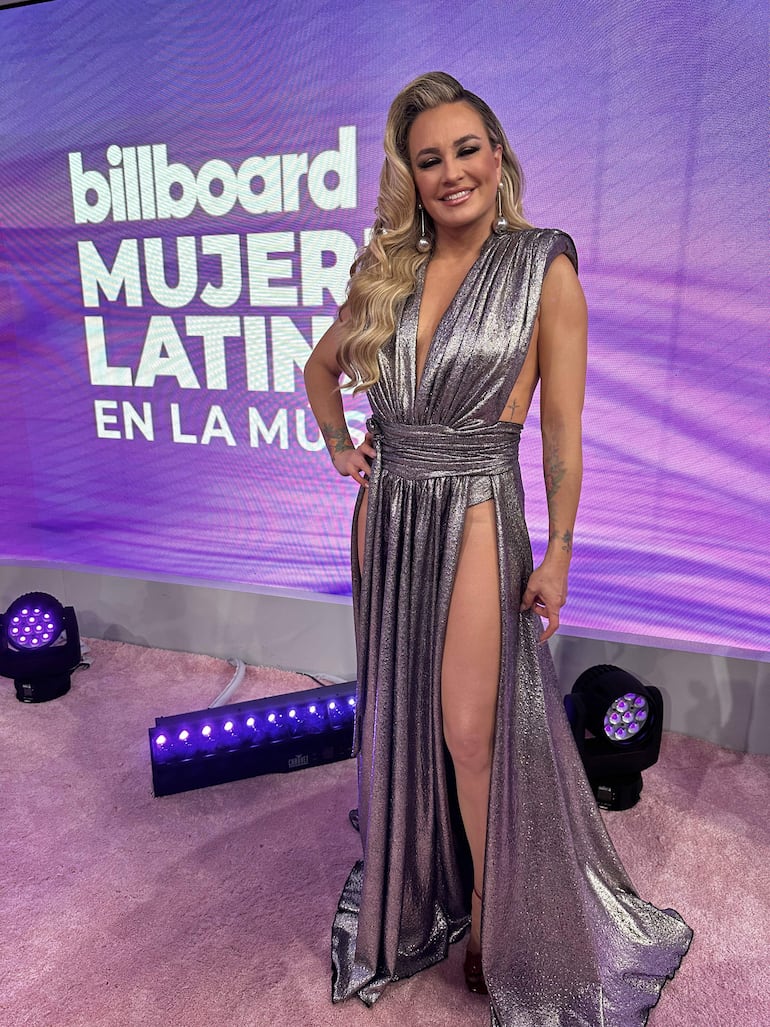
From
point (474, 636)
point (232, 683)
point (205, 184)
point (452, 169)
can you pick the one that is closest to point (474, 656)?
point (474, 636)

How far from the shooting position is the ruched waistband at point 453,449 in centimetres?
150

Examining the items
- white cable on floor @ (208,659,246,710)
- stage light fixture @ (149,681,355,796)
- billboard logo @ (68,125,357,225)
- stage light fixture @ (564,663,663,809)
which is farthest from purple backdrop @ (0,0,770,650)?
stage light fixture @ (149,681,355,796)

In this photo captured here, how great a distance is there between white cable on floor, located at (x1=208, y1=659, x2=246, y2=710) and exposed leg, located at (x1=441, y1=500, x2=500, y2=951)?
1456mm

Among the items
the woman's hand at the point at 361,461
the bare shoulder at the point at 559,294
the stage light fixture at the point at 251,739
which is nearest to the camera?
the bare shoulder at the point at 559,294

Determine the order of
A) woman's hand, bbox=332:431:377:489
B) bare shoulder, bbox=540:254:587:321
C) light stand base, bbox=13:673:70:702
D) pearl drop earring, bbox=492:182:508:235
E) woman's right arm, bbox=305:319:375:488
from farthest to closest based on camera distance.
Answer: light stand base, bbox=13:673:70:702
woman's right arm, bbox=305:319:375:488
woman's hand, bbox=332:431:377:489
pearl drop earring, bbox=492:182:508:235
bare shoulder, bbox=540:254:587:321

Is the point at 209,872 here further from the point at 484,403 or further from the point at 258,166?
the point at 258,166

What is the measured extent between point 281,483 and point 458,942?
5.85 ft

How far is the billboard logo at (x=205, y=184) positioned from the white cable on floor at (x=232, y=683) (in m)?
1.68

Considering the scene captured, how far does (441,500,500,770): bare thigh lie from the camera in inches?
59.8

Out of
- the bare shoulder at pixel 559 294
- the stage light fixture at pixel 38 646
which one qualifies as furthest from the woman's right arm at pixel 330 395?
the stage light fixture at pixel 38 646

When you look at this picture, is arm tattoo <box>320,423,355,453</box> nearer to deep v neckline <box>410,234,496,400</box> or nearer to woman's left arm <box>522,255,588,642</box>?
deep v neckline <box>410,234,496,400</box>

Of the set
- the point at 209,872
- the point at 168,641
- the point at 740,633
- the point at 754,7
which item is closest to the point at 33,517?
the point at 168,641

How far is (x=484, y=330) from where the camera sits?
4.70 ft

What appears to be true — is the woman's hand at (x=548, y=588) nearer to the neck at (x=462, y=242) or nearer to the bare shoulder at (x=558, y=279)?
the bare shoulder at (x=558, y=279)
